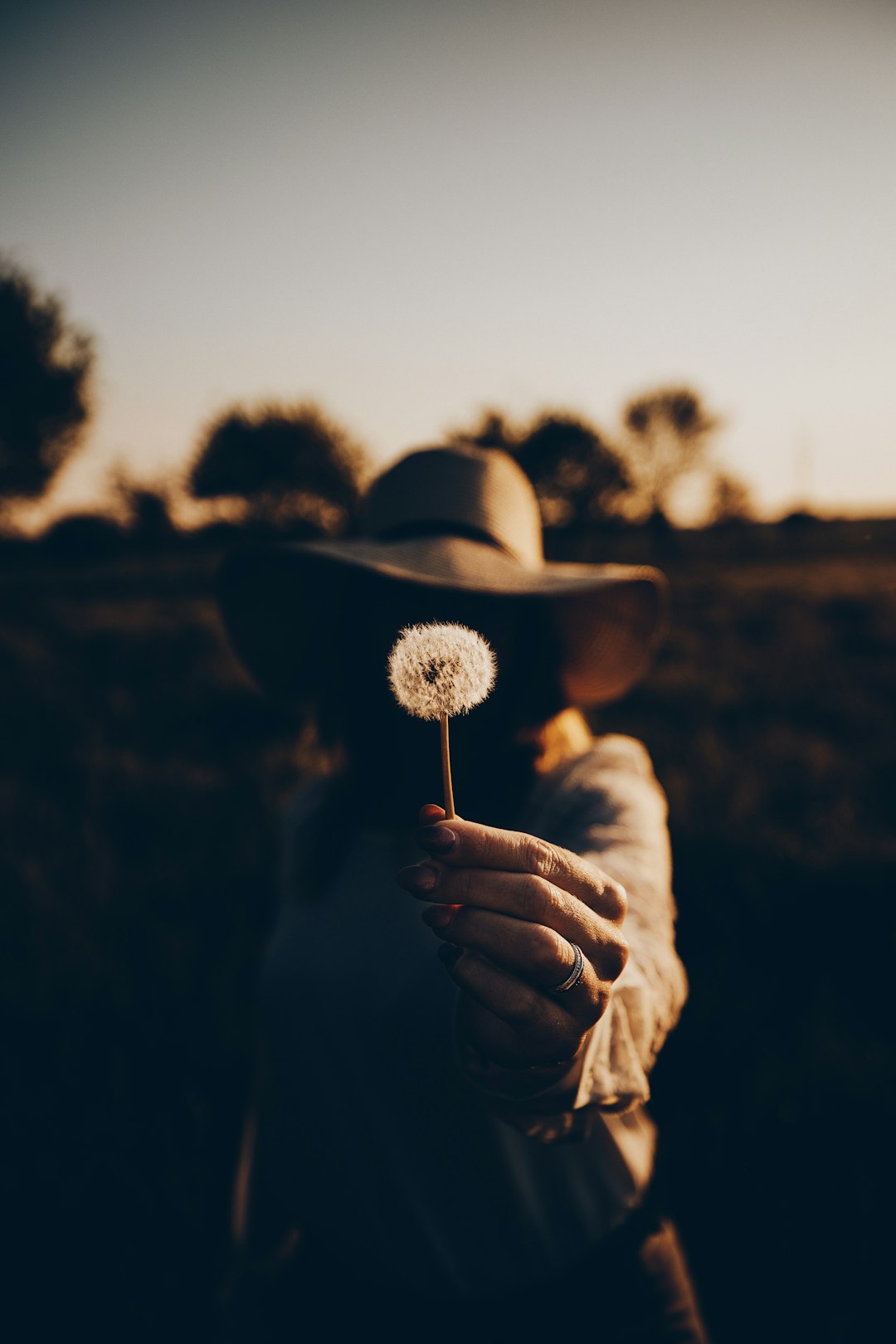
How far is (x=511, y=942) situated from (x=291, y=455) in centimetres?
5692

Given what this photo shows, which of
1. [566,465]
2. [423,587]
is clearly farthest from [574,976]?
[566,465]

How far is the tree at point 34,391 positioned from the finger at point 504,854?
30.4m

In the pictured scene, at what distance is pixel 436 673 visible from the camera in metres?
Result: 1.30

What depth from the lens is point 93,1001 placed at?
462cm

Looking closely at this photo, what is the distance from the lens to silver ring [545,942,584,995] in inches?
45.5

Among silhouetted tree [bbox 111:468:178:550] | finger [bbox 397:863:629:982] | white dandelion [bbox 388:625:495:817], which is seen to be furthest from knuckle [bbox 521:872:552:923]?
silhouetted tree [bbox 111:468:178:550]

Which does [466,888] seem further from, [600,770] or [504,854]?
[600,770]

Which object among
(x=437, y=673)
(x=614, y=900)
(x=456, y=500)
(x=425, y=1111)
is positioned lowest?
(x=425, y=1111)

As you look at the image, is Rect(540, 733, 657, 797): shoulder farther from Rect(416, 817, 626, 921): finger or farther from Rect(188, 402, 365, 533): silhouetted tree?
Rect(188, 402, 365, 533): silhouetted tree

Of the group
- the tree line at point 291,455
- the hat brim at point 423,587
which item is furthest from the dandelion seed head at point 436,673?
the tree line at point 291,455

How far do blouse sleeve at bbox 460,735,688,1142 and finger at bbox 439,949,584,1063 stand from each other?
0.44ft

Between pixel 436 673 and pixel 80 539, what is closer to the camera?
pixel 436 673

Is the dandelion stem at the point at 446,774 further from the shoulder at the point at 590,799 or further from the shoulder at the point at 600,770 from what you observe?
the shoulder at the point at 600,770

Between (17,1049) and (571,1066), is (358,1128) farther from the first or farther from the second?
(17,1049)
